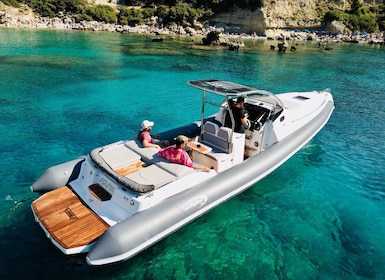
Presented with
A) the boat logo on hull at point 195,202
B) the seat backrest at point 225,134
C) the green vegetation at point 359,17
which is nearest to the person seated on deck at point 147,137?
the seat backrest at point 225,134

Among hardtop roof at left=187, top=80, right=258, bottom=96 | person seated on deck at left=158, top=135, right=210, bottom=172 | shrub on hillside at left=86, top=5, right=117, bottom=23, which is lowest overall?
person seated on deck at left=158, top=135, right=210, bottom=172

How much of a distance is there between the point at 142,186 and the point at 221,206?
3.16 meters

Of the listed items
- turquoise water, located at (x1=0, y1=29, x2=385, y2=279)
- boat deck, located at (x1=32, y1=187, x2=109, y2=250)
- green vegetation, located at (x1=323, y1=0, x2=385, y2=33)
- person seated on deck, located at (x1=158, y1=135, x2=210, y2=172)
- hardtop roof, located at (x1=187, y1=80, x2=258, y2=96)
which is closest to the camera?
boat deck, located at (x1=32, y1=187, x2=109, y2=250)

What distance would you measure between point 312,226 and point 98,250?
5909 millimetres

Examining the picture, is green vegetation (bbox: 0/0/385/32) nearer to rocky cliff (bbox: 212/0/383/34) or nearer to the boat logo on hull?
rocky cliff (bbox: 212/0/383/34)

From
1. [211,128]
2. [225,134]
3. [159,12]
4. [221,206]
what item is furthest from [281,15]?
[221,206]

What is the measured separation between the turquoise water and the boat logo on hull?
104cm

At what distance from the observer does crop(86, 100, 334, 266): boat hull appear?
5988mm

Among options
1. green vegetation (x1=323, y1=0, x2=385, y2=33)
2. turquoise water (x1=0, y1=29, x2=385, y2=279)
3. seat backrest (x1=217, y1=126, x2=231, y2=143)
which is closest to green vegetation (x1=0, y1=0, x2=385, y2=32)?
green vegetation (x1=323, y1=0, x2=385, y2=33)

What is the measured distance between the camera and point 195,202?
736 centimetres

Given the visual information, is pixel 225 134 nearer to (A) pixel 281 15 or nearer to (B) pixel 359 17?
(A) pixel 281 15

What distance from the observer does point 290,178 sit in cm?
1113

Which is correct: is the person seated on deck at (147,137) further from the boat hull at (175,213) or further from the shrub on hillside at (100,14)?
the shrub on hillside at (100,14)

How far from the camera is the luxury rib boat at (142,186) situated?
6297 mm
